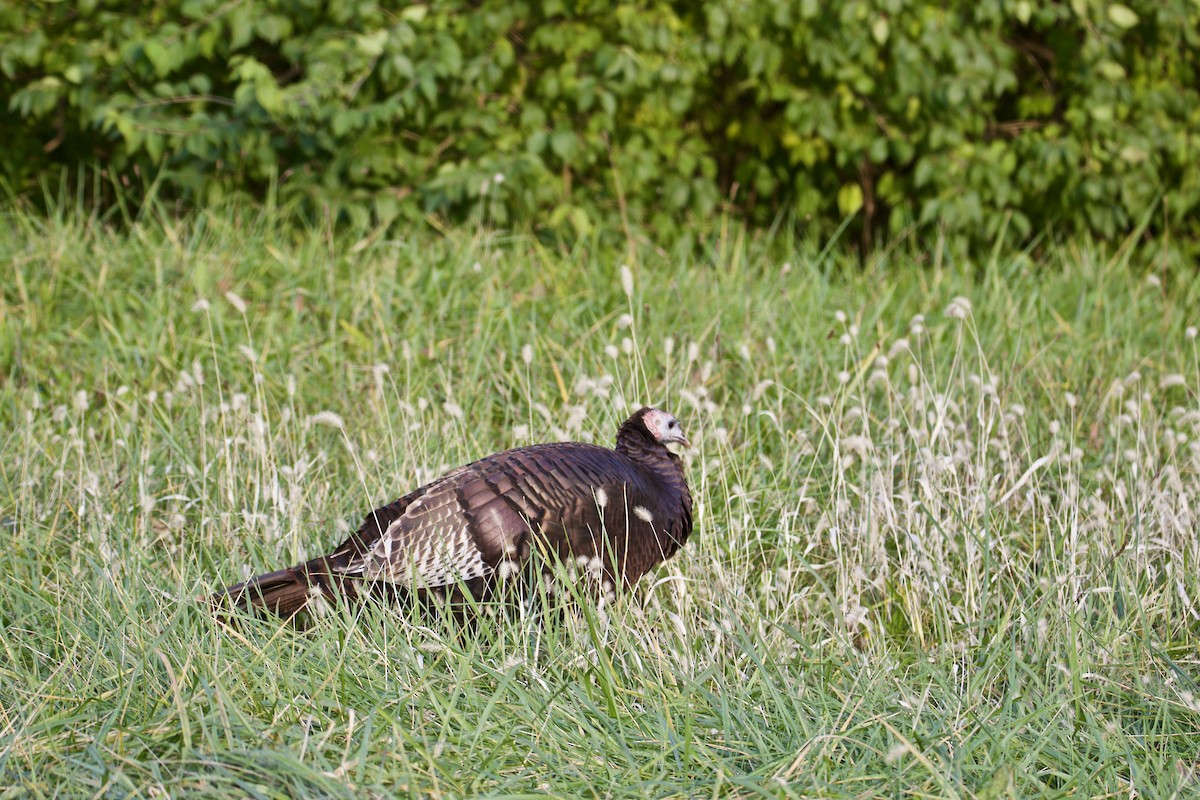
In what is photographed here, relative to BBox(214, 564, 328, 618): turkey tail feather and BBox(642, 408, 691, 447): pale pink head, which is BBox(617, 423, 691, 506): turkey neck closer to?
BBox(642, 408, 691, 447): pale pink head

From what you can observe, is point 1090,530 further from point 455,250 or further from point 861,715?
point 455,250

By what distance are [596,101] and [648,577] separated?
135 inches

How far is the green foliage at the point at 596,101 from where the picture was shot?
5.85 metres

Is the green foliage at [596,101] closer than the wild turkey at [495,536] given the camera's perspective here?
No

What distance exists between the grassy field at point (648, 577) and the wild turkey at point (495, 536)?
11 centimetres

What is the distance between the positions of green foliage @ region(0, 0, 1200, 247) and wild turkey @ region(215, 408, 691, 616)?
288 cm

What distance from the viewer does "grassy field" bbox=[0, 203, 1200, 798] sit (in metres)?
2.35

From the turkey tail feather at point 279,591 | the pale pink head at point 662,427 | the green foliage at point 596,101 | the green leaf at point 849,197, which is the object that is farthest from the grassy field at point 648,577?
the green leaf at point 849,197

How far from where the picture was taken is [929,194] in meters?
6.78

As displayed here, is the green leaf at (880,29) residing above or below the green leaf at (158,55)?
above

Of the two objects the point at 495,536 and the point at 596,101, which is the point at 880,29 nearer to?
the point at 596,101

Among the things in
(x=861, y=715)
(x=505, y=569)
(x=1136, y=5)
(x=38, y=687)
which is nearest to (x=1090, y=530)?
(x=861, y=715)

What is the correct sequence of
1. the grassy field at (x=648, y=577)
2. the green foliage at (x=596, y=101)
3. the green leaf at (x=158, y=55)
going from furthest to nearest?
the green foliage at (x=596, y=101) < the green leaf at (x=158, y=55) < the grassy field at (x=648, y=577)

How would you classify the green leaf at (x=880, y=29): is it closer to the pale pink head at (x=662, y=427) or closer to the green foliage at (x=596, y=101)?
the green foliage at (x=596, y=101)
